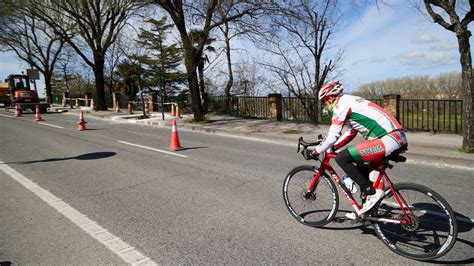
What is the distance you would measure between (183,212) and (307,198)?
175 cm

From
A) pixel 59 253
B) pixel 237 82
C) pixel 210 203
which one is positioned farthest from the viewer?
pixel 237 82

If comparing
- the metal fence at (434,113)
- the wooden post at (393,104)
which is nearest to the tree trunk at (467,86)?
the metal fence at (434,113)

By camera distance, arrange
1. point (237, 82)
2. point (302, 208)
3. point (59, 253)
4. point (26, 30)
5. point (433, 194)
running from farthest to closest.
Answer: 1. point (26, 30)
2. point (237, 82)
3. point (302, 208)
4. point (59, 253)
5. point (433, 194)

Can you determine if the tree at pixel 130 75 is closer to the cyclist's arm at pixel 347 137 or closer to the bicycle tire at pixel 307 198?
the bicycle tire at pixel 307 198

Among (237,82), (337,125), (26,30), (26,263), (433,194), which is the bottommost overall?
(26,263)

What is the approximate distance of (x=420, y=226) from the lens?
3.67 metres

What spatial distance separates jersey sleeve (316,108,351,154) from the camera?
12.5 feet

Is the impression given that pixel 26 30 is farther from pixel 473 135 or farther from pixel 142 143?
pixel 473 135

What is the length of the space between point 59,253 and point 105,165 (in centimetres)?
454

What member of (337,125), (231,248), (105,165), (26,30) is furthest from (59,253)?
(26,30)

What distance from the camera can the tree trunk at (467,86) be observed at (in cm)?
845

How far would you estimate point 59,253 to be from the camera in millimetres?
3660

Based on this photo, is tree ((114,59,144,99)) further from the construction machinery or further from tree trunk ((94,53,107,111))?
tree trunk ((94,53,107,111))

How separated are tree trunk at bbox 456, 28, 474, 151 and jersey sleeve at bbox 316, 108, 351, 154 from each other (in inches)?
257
